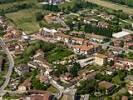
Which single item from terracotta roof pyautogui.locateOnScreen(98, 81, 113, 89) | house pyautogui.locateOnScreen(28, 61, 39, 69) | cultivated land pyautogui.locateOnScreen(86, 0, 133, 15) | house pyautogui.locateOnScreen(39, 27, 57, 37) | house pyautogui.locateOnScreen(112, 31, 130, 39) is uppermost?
terracotta roof pyautogui.locateOnScreen(98, 81, 113, 89)

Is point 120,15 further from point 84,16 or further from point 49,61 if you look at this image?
point 49,61

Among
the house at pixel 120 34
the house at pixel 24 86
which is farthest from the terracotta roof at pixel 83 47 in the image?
the house at pixel 24 86

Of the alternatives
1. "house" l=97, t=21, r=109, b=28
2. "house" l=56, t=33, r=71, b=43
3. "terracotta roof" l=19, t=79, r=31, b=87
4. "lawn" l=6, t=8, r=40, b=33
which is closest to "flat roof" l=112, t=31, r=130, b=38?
"house" l=97, t=21, r=109, b=28

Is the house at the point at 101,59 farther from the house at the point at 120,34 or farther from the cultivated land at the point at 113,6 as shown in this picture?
the cultivated land at the point at 113,6

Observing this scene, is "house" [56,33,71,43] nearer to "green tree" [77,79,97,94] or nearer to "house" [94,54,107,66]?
"house" [94,54,107,66]

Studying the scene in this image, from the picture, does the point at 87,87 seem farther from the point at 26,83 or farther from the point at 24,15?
the point at 24,15
